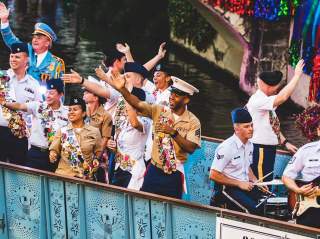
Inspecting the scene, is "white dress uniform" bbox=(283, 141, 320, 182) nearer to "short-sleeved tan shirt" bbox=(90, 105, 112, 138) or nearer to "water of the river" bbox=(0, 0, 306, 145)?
"short-sleeved tan shirt" bbox=(90, 105, 112, 138)

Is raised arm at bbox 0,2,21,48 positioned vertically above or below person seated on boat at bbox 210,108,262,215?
above

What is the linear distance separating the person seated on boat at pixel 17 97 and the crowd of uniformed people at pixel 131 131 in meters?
0.01

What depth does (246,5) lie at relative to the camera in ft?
82.1

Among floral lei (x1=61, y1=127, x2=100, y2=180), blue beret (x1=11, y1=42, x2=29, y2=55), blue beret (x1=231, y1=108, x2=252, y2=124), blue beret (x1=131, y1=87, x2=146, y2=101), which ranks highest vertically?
blue beret (x1=11, y1=42, x2=29, y2=55)

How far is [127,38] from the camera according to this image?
40.9 metres

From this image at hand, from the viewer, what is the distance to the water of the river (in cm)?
2437

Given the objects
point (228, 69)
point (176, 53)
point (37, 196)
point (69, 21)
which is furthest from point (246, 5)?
point (69, 21)

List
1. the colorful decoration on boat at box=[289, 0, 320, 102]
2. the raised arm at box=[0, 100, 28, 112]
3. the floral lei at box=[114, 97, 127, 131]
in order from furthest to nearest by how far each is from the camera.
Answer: the colorful decoration on boat at box=[289, 0, 320, 102], the raised arm at box=[0, 100, 28, 112], the floral lei at box=[114, 97, 127, 131]

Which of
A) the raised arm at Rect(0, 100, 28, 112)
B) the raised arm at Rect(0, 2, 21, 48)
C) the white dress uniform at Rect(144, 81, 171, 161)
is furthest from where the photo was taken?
the raised arm at Rect(0, 2, 21, 48)

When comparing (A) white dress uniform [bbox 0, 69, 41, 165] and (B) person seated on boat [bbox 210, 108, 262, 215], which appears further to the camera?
(A) white dress uniform [bbox 0, 69, 41, 165]

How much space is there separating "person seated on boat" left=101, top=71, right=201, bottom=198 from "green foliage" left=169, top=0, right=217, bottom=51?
23453 mm

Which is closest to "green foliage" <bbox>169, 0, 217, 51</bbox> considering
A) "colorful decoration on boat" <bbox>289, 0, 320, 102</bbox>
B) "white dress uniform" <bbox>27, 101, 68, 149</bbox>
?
"colorful decoration on boat" <bbox>289, 0, 320, 102</bbox>

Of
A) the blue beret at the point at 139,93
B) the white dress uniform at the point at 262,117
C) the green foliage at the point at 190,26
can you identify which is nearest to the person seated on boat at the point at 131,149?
the blue beret at the point at 139,93

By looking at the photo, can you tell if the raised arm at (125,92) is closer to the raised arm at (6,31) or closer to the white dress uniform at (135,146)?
the white dress uniform at (135,146)
